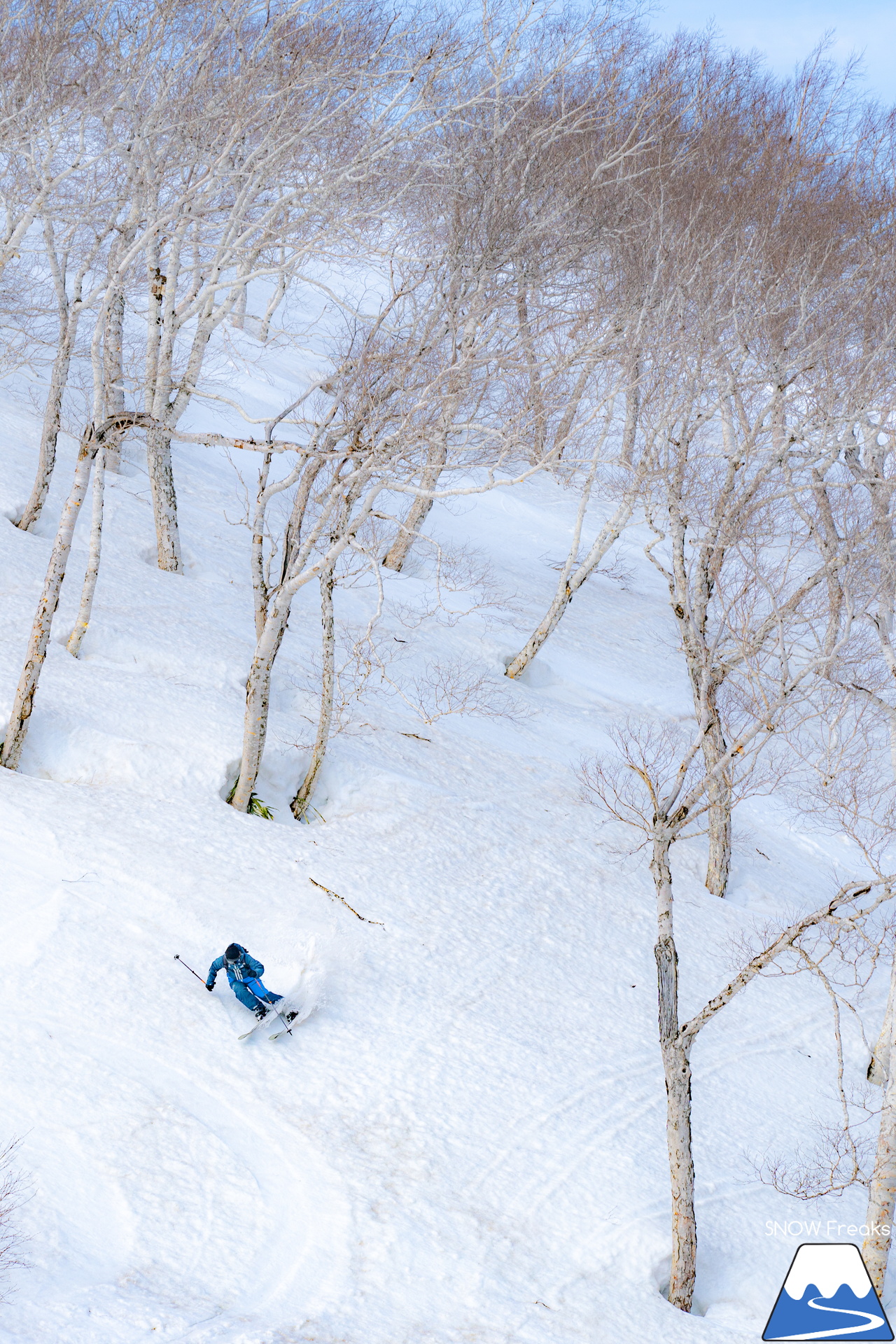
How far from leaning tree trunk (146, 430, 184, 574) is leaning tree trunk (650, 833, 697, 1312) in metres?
11.6

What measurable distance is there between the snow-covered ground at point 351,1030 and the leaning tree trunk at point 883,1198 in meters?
0.94

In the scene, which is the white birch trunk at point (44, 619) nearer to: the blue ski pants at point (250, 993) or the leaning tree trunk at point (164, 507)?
the blue ski pants at point (250, 993)

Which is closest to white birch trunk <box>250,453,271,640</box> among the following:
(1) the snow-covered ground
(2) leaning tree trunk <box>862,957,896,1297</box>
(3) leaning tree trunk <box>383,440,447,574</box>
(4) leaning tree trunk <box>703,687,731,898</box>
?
(1) the snow-covered ground

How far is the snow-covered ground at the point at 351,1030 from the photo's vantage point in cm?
853

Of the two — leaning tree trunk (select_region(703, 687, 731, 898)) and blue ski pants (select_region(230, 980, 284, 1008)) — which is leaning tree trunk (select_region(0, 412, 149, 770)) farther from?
leaning tree trunk (select_region(703, 687, 731, 898))

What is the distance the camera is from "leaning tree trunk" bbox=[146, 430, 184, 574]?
17469 millimetres

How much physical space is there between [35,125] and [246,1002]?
36.9ft

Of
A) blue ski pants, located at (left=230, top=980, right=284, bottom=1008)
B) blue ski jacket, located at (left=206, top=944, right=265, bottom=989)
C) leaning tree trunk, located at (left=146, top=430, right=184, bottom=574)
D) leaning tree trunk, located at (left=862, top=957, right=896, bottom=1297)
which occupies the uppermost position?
leaning tree trunk, located at (left=146, top=430, right=184, bottom=574)

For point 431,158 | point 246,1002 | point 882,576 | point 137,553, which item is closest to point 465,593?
point 137,553

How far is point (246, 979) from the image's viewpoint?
10.5 meters

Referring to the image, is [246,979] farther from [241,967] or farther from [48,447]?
[48,447]

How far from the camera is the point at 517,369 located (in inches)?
540

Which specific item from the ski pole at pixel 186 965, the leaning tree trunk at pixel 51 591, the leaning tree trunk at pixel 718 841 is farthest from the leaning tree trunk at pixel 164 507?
the leaning tree trunk at pixel 718 841

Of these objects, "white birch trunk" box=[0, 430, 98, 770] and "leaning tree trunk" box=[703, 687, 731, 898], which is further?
"leaning tree trunk" box=[703, 687, 731, 898]
